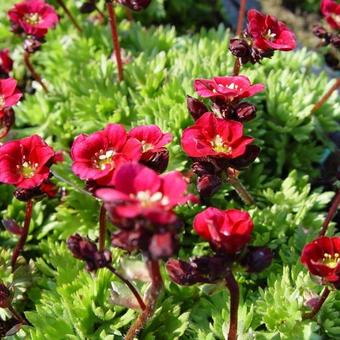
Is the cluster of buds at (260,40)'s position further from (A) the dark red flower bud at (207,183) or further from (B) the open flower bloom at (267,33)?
(A) the dark red flower bud at (207,183)

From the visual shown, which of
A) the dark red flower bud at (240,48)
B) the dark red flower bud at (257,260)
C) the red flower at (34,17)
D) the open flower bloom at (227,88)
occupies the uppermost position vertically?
the dark red flower bud at (240,48)

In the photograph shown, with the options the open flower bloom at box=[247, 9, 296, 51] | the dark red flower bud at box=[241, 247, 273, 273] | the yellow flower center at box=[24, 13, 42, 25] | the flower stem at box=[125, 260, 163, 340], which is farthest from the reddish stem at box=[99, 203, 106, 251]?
the yellow flower center at box=[24, 13, 42, 25]

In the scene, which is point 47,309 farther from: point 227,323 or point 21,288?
point 227,323

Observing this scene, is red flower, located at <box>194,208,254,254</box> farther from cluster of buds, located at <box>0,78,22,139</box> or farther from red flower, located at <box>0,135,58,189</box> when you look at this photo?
cluster of buds, located at <box>0,78,22,139</box>

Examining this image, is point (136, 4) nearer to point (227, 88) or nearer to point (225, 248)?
point (227, 88)

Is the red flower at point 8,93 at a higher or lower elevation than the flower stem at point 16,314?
higher

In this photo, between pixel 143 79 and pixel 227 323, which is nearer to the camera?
pixel 227 323

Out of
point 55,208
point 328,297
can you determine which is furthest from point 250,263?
point 55,208

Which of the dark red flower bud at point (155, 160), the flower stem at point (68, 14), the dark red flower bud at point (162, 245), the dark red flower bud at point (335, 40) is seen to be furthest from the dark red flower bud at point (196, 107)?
the flower stem at point (68, 14)
